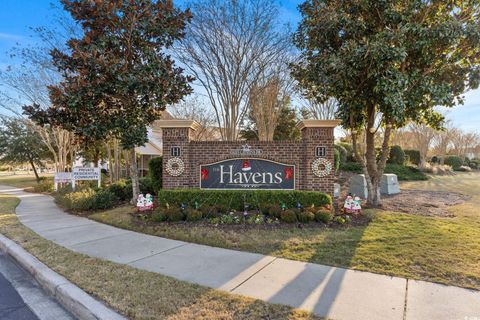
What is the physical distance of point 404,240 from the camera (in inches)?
201

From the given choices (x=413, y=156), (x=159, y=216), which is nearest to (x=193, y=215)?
(x=159, y=216)

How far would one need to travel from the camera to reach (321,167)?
752 cm

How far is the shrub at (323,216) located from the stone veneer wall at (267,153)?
1276mm

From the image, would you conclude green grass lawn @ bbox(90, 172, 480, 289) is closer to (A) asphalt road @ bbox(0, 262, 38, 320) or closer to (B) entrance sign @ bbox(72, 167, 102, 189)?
(A) asphalt road @ bbox(0, 262, 38, 320)

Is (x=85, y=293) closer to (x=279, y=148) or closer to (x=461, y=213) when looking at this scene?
(x=279, y=148)

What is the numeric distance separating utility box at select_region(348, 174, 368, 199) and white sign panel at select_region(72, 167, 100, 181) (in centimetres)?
998

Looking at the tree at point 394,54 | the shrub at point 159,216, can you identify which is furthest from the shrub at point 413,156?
the shrub at point 159,216

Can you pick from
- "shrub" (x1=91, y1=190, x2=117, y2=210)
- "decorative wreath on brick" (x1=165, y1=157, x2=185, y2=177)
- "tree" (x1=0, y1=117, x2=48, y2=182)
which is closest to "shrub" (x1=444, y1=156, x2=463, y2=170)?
"decorative wreath on brick" (x1=165, y1=157, x2=185, y2=177)

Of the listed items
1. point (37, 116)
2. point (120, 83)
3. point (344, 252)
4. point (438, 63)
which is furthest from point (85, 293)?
point (438, 63)

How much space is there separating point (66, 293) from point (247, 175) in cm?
523

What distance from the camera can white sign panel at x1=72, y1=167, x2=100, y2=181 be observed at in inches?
411

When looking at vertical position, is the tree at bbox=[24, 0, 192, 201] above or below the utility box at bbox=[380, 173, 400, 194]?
above

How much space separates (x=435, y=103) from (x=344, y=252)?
4.63 metres

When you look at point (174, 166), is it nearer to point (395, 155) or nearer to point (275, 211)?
point (275, 211)
